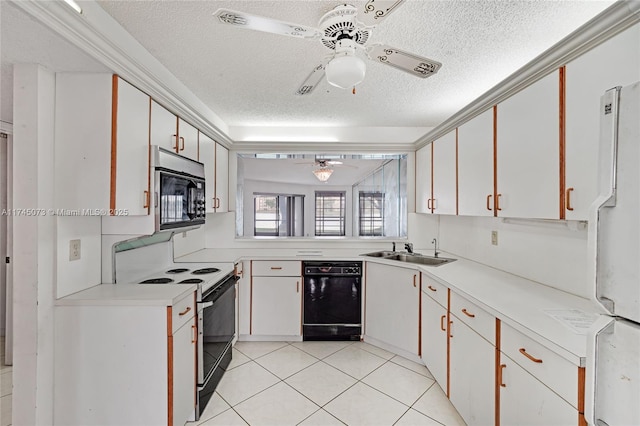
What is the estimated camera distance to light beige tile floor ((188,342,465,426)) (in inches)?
78.3

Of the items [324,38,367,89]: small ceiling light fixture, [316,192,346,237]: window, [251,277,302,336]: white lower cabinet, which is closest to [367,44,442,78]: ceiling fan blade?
[324,38,367,89]: small ceiling light fixture

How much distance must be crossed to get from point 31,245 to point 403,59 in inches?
84.0

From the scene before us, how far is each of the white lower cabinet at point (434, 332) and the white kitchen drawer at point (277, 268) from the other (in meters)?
1.28

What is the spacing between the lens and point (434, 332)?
2.38m

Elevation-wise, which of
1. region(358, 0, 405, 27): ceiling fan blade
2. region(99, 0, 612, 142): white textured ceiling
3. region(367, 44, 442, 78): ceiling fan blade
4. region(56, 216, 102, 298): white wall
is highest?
region(99, 0, 612, 142): white textured ceiling

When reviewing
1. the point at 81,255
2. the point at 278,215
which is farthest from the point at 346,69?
the point at 278,215

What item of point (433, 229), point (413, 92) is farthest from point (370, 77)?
point (433, 229)

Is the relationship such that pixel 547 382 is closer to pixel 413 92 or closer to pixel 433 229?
pixel 413 92

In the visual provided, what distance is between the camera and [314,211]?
7.56 meters

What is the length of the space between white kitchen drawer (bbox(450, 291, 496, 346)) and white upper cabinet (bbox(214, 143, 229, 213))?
2433 millimetres

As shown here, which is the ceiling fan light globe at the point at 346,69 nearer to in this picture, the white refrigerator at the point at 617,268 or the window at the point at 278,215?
the white refrigerator at the point at 617,268

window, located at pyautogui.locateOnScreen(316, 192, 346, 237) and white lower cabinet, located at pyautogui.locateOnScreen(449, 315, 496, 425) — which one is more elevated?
window, located at pyautogui.locateOnScreen(316, 192, 346, 237)

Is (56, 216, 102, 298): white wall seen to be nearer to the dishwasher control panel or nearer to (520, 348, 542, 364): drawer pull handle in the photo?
the dishwasher control panel

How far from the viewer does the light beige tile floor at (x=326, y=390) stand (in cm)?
199
